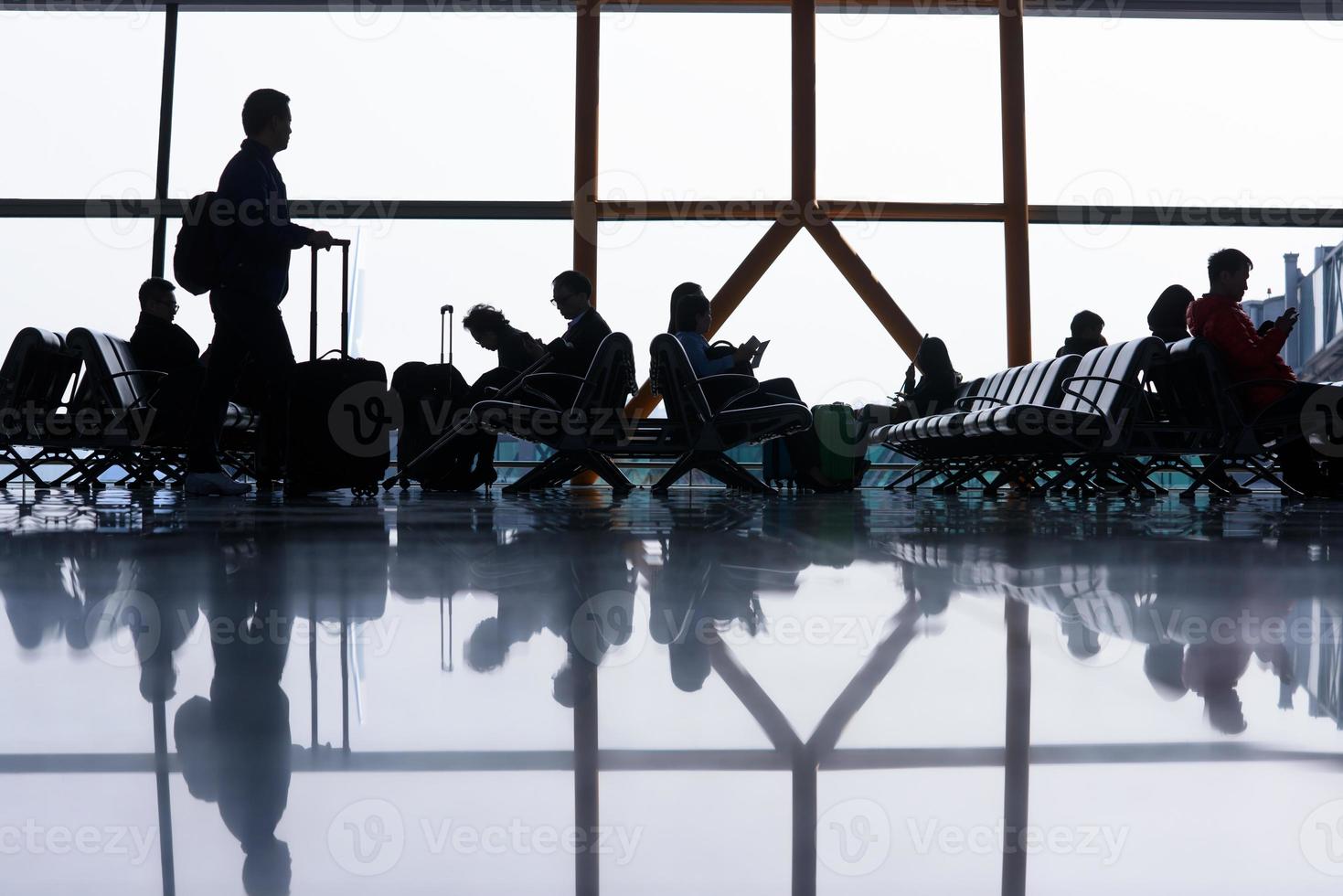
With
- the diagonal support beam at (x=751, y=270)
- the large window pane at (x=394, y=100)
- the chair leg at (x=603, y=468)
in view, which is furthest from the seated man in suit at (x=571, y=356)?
A: the large window pane at (x=394, y=100)

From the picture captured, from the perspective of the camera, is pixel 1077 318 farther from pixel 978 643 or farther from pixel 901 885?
pixel 901 885

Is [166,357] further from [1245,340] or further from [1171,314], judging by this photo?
[1171,314]

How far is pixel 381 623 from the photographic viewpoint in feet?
4.25

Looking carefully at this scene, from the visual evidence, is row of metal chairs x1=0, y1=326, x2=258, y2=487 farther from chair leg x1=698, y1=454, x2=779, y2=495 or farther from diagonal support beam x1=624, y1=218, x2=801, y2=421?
diagonal support beam x1=624, y1=218, x2=801, y2=421

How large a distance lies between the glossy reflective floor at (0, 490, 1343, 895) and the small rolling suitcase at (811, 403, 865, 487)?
5.95 metres

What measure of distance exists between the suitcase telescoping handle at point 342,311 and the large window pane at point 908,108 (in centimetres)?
591

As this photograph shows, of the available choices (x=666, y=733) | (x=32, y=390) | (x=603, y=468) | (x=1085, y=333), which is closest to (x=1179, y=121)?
(x=1085, y=333)

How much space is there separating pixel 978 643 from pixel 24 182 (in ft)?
36.9

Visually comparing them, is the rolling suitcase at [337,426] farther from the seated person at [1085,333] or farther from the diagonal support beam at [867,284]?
the diagonal support beam at [867,284]

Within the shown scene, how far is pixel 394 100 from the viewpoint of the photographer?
10500mm

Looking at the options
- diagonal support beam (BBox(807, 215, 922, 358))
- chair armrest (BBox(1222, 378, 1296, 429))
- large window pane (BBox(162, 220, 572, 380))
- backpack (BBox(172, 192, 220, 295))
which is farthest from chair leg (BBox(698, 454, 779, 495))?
diagonal support beam (BBox(807, 215, 922, 358))

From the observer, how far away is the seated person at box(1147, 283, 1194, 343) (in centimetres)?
675

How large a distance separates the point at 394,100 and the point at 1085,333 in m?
6.69

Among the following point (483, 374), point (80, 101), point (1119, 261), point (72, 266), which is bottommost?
point (483, 374)
